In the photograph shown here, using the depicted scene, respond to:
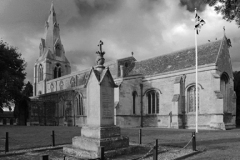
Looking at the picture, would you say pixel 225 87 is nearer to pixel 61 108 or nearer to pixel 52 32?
pixel 61 108

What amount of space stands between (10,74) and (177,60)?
23.7 metres

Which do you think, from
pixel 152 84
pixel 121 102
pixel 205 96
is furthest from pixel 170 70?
pixel 121 102

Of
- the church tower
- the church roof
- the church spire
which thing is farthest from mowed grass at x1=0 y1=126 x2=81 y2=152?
the church spire

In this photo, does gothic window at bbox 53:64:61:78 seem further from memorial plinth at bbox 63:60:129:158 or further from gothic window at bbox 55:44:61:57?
memorial plinth at bbox 63:60:129:158

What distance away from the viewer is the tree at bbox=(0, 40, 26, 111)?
94.1 feet

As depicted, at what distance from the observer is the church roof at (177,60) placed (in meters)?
25.6

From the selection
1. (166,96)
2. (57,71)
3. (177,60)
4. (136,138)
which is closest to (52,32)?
(57,71)

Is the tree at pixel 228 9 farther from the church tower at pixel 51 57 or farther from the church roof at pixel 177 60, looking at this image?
the church tower at pixel 51 57

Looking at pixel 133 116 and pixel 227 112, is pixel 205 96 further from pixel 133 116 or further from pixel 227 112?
pixel 133 116

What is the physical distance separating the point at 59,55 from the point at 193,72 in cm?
3961

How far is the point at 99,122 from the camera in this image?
841 cm

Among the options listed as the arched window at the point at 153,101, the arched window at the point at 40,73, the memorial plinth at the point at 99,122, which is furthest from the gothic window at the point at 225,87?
the arched window at the point at 40,73

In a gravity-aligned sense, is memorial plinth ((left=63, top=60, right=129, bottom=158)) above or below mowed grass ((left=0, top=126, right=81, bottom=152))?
above

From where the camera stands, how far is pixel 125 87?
28.5 meters
